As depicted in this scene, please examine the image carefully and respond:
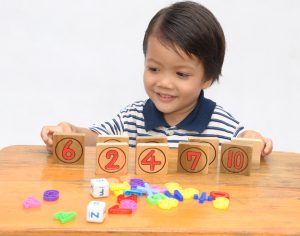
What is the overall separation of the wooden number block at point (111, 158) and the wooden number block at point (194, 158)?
0.40ft

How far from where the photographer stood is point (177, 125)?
1363 mm

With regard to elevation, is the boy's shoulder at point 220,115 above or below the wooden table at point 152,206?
above

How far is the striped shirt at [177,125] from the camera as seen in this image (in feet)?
4.45

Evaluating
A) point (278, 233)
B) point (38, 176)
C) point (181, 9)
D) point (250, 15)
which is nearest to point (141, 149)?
point (38, 176)

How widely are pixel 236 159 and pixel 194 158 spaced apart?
3.6 inches

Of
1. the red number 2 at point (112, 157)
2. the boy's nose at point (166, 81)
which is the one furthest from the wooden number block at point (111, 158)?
the boy's nose at point (166, 81)

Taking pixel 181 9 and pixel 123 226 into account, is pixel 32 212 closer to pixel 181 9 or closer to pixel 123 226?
pixel 123 226

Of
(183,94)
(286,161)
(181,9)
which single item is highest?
(181,9)

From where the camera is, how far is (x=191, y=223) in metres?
0.67

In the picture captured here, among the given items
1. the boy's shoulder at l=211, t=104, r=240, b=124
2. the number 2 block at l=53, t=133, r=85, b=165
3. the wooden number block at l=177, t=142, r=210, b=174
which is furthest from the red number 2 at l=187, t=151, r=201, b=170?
the boy's shoulder at l=211, t=104, r=240, b=124

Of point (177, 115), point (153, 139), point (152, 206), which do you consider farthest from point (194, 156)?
point (177, 115)

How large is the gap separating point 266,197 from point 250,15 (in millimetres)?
1398

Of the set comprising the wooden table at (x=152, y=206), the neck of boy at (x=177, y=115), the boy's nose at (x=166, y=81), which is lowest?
the wooden table at (x=152, y=206)

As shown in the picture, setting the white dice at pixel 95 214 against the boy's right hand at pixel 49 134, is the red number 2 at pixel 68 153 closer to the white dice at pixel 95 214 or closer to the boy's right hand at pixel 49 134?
the boy's right hand at pixel 49 134
